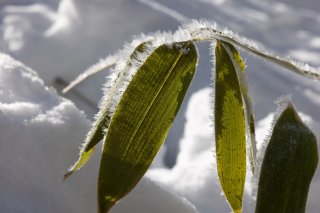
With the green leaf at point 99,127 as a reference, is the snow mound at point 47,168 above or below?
below

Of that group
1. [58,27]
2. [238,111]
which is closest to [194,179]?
[238,111]

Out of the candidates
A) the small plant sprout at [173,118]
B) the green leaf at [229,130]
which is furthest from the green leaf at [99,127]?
the green leaf at [229,130]

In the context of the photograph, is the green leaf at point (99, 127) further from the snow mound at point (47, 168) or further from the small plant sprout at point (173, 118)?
the snow mound at point (47, 168)

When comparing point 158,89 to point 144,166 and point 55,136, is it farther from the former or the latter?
point 55,136

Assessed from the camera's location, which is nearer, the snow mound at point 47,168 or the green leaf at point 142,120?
the green leaf at point 142,120

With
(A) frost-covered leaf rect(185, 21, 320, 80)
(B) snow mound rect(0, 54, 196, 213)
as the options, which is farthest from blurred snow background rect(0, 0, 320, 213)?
(A) frost-covered leaf rect(185, 21, 320, 80)

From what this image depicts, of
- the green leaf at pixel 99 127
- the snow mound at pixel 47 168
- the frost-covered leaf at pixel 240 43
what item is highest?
the frost-covered leaf at pixel 240 43
